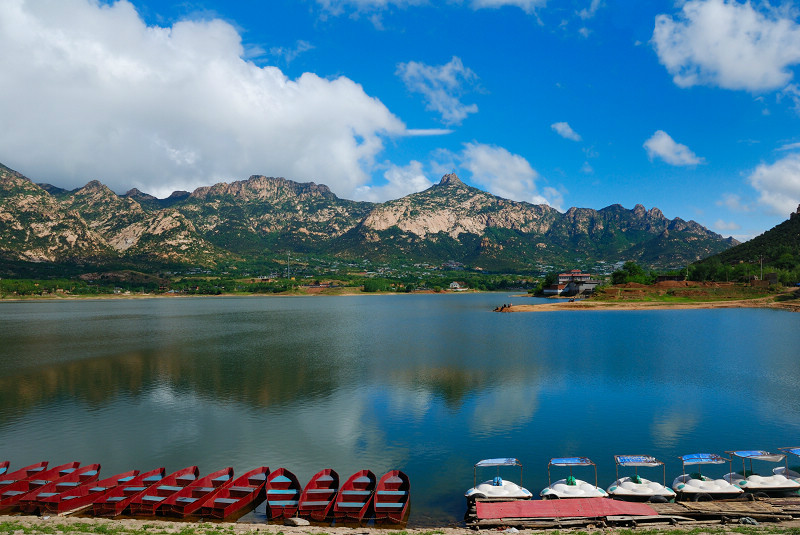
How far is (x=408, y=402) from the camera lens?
137 feet

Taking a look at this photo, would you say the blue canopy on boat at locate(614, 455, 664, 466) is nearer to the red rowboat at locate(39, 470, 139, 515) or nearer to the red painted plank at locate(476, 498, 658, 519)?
the red painted plank at locate(476, 498, 658, 519)

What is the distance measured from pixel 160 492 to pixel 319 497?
27.1 ft

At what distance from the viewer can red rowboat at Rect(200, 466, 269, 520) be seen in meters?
21.8

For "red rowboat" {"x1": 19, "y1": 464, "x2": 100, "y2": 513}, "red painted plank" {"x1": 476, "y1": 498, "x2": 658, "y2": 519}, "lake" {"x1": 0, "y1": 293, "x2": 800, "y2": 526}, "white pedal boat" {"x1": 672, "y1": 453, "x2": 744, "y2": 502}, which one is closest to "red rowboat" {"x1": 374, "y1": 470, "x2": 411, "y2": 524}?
"lake" {"x1": 0, "y1": 293, "x2": 800, "y2": 526}

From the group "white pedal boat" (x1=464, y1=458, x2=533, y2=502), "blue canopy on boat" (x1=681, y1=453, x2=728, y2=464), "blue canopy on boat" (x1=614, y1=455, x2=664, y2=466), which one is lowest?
"white pedal boat" (x1=464, y1=458, x2=533, y2=502)

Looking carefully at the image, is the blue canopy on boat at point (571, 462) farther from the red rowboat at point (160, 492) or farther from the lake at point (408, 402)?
the red rowboat at point (160, 492)

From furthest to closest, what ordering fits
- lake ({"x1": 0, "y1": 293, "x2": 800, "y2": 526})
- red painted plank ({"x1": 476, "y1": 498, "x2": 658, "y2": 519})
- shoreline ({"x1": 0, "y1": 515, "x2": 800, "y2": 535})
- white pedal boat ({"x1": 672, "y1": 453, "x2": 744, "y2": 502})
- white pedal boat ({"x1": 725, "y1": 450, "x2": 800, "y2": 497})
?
1. lake ({"x1": 0, "y1": 293, "x2": 800, "y2": 526})
2. white pedal boat ({"x1": 725, "y1": 450, "x2": 800, "y2": 497})
3. white pedal boat ({"x1": 672, "y1": 453, "x2": 744, "y2": 502})
4. red painted plank ({"x1": 476, "y1": 498, "x2": 658, "y2": 519})
5. shoreline ({"x1": 0, "y1": 515, "x2": 800, "y2": 535})

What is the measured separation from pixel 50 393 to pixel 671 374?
68308 millimetres

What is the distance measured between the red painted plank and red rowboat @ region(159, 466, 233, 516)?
44.1 ft

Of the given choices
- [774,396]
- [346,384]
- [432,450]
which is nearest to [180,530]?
[432,450]

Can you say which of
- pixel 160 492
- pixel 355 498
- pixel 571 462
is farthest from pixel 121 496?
pixel 571 462

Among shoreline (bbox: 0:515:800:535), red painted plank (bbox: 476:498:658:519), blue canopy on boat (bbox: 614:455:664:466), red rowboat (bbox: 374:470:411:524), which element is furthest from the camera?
blue canopy on boat (bbox: 614:455:664:466)

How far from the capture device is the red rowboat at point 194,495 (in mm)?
21766

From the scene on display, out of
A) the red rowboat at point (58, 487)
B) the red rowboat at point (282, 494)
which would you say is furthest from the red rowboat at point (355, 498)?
the red rowboat at point (58, 487)
